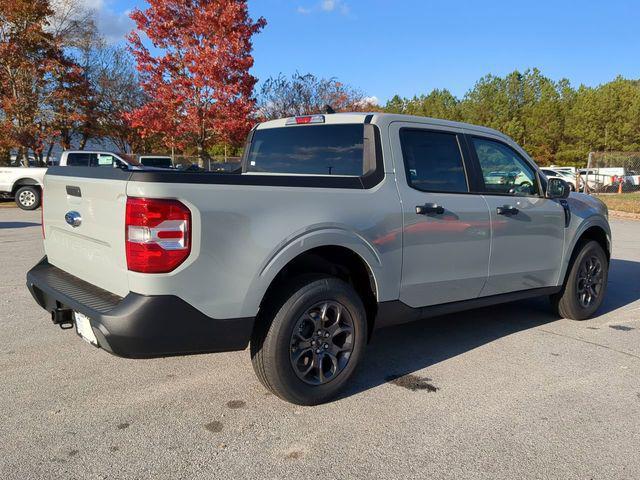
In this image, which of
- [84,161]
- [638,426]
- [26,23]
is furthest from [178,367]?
[26,23]

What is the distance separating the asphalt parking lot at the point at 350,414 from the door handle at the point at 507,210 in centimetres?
117

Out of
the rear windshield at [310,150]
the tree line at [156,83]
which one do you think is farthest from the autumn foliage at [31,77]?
the rear windshield at [310,150]

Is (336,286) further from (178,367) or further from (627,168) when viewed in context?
(627,168)

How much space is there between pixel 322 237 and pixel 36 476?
193cm

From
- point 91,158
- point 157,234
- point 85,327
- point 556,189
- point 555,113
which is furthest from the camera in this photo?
point 555,113

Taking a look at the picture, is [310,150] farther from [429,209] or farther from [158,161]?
[158,161]

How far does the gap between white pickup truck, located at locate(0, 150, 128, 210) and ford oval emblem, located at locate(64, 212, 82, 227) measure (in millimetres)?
13124

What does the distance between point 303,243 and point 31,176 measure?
50.9 feet

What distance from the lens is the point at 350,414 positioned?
10.9 feet

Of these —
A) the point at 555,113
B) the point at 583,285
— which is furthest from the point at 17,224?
the point at 555,113

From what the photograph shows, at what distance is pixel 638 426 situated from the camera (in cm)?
321

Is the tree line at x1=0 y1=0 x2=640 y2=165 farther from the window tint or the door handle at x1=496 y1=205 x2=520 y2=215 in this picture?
the door handle at x1=496 y1=205 x2=520 y2=215

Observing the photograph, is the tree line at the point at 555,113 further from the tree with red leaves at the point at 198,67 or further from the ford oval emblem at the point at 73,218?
the ford oval emblem at the point at 73,218

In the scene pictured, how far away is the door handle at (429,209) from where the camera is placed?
381 centimetres
